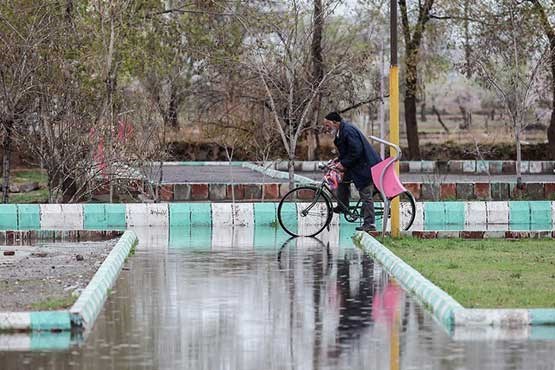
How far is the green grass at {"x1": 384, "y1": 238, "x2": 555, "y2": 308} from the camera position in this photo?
1180 centimetres

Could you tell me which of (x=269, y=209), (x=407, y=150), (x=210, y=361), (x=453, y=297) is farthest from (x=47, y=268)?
(x=407, y=150)

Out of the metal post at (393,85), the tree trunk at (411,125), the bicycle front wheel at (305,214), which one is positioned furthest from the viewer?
the tree trunk at (411,125)

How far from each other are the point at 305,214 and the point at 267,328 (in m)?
9.33

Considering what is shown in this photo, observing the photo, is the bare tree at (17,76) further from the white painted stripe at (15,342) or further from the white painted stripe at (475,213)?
the white painted stripe at (15,342)

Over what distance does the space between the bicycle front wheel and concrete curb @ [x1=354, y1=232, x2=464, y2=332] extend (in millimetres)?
1940

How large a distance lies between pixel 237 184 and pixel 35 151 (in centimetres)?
604

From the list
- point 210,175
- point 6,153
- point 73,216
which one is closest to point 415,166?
point 210,175

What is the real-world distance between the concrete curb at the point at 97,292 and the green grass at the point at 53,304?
106 millimetres

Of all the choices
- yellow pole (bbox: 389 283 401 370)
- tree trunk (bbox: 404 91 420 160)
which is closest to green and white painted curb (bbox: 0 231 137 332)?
yellow pole (bbox: 389 283 401 370)

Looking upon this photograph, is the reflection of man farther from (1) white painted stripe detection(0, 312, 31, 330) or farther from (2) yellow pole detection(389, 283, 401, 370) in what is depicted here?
(1) white painted stripe detection(0, 312, 31, 330)

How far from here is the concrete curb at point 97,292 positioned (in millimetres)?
10836

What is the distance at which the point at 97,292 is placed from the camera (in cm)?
1227

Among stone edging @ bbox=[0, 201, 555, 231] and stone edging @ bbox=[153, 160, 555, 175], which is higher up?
stone edging @ bbox=[153, 160, 555, 175]

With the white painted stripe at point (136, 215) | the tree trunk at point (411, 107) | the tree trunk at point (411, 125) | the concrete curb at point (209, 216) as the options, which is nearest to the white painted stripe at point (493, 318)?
the concrete curb at point (209, 216)
